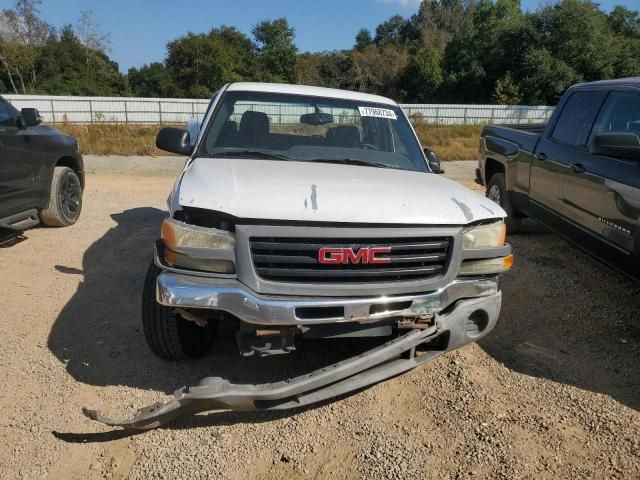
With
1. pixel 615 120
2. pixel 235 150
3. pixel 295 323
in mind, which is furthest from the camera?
pixel 615 120

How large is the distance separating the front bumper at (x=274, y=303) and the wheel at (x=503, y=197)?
3915 millimetres

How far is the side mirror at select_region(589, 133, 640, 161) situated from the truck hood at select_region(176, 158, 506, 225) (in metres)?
1.26

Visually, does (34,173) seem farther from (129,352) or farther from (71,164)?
(129,352)

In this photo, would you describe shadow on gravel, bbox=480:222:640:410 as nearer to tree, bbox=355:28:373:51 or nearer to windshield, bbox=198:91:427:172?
windshield, bbox=198:91:427:172

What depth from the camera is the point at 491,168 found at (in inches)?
272

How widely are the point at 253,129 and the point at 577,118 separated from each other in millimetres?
3047

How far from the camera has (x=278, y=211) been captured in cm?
258

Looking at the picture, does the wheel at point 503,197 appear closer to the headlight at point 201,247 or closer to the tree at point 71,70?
the headlight at point 201,247

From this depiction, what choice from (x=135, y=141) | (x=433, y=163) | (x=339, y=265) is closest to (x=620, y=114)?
(x=433, y=163)

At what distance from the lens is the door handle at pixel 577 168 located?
443 centimetres

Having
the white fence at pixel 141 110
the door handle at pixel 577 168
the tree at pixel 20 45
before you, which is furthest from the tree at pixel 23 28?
the door handle at pixel 577 168

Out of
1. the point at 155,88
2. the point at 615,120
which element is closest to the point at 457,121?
the point at 615,120

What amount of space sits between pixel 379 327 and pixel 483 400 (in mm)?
888

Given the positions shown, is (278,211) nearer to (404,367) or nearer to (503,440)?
(404,367)
